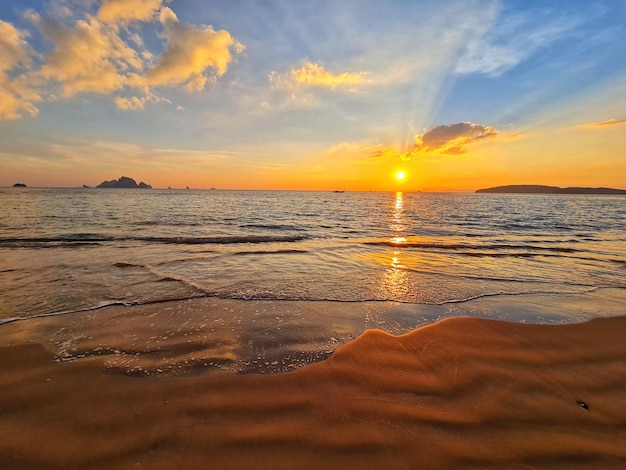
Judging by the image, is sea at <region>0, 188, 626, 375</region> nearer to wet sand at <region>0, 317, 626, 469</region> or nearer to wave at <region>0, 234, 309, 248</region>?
wave at <region>0, 234, 309, 248</region>

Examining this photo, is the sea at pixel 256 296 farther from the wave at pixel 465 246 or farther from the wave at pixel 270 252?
the wave at pixel 465 246

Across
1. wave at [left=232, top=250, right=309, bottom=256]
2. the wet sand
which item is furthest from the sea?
the wet sand

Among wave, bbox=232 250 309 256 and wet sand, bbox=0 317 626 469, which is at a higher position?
wet sand, bbox=0 317 626 469

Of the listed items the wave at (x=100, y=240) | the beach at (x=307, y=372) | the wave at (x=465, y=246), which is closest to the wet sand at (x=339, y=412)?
the beach at (x=307, y=372)

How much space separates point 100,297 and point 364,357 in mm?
6308

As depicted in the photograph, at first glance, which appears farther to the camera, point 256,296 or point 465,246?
point 465,246

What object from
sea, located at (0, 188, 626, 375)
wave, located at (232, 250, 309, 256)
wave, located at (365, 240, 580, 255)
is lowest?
wave, located at (365, 240, 580, 255)

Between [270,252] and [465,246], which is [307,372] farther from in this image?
[465,246]

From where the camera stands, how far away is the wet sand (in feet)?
8.63

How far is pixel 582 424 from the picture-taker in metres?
3.06

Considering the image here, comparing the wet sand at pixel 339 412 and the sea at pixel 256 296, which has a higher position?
the wet sand at pixel 339 412

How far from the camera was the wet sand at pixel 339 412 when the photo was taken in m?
2.63

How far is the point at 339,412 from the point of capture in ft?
10.5

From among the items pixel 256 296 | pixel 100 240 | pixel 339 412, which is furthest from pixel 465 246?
pixel 100 240
